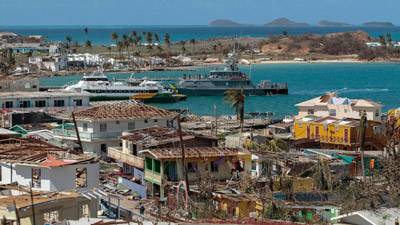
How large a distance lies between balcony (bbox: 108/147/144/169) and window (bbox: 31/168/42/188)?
17.7 feet

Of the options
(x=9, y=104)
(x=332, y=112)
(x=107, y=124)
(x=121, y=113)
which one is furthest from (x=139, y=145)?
(x=9, y=104)

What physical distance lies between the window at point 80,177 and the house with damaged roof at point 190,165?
8.42 ft

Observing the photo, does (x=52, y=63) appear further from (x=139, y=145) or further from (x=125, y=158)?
(x=139, y=145)

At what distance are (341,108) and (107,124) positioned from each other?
1034cm

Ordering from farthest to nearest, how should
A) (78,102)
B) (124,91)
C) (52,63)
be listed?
(52,63), (124,91), (78,102)

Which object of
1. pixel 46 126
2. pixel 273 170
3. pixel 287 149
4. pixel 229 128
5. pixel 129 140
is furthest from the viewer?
pixel 229 128

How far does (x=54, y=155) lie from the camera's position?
2242 cm

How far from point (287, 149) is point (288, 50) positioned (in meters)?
135

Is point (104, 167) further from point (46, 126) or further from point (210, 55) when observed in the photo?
point (210, 55)

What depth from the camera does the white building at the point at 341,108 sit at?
3759 centimetres

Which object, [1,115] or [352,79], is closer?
[1,115]

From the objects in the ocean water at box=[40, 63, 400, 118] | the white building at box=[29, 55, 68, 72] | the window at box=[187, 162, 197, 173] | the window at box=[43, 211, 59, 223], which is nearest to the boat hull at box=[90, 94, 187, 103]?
the ocean water at box=[40, 63, 400, 118]

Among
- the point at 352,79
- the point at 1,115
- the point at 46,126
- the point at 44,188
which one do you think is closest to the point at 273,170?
the point at 44,188

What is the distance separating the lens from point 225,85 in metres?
88.1
